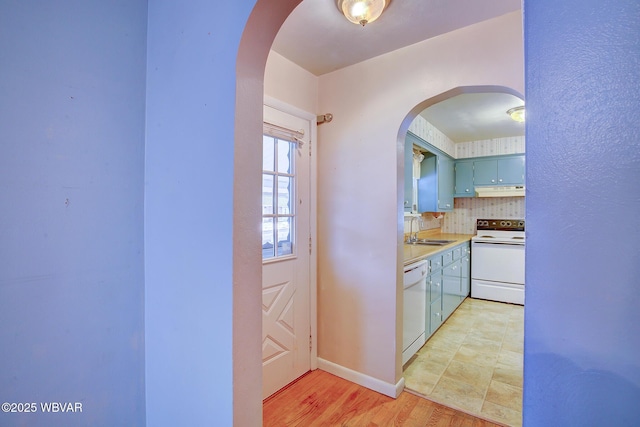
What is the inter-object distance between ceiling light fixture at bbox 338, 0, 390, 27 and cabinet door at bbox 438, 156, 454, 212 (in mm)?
3155

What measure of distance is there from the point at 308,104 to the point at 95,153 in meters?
1.66

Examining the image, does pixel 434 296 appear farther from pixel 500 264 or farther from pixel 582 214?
pixel 582 214

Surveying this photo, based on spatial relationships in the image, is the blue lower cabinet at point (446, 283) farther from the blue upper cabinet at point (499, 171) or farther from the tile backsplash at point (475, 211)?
the blue upper cabinet at point (499, 171)

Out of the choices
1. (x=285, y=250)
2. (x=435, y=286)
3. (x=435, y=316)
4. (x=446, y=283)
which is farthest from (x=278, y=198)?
(x=446, y=283)

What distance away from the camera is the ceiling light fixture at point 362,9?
1389 mm

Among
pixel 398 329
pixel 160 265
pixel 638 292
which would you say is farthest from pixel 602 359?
pixel 398 329

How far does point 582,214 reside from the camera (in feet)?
1.23

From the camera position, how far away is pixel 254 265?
33.5 inches

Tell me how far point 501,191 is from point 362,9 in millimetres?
4114

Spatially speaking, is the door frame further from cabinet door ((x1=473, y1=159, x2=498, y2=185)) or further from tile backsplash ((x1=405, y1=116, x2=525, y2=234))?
cabinet door ((x1=473, y1=159, x2=498, y2=185))

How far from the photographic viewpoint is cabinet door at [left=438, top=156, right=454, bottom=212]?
165 inches

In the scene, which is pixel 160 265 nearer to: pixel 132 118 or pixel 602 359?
pixel 132 118

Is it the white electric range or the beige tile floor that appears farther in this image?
the white electric range

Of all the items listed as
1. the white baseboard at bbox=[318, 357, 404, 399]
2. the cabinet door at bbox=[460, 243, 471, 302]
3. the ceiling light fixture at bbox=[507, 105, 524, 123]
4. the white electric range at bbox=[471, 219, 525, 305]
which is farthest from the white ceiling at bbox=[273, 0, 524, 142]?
the white electric range at bbox=[471, 219, 525, 305]
